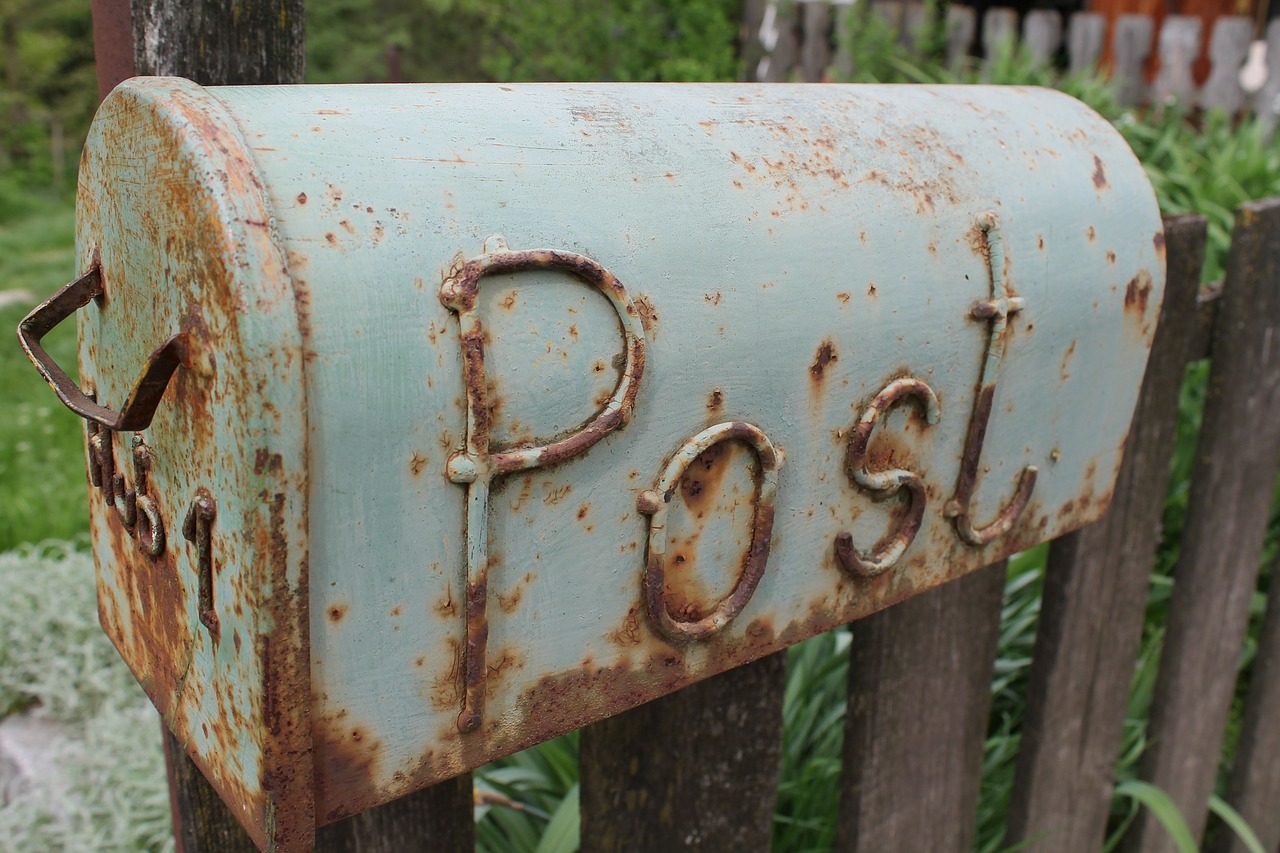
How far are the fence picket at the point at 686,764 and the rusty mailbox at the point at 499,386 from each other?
0.20m

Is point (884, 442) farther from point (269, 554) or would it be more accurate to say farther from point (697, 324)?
point (269, 554)

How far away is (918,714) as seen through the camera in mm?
1154

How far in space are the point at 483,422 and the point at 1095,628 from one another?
3.49 ft

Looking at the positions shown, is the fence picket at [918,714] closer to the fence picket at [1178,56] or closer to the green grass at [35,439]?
the green grass at [35,439]

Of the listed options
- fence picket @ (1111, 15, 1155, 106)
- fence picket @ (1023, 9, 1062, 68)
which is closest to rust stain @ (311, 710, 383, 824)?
fence picket @ (1111, 15, 1155, 106)

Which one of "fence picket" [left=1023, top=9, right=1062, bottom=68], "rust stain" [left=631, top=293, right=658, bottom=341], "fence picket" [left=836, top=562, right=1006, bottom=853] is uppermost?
"fence picket" [left=1023, top=9, right=1062, bottom=68]

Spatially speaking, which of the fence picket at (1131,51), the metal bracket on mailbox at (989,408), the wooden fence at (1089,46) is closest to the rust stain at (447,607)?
the metal bracket on mailbox at (989,408)

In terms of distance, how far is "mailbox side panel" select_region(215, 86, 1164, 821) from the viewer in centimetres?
52

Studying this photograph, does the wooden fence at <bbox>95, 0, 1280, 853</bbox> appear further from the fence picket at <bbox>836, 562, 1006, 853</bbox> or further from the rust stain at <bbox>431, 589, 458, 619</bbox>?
the rust stain at <bbox>431, 589, 458, 619</bbox>

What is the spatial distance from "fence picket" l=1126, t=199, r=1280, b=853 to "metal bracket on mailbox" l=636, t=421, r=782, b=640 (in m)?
0.95

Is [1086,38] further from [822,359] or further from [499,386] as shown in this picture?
[499,386]

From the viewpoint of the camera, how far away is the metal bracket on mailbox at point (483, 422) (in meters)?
0.53

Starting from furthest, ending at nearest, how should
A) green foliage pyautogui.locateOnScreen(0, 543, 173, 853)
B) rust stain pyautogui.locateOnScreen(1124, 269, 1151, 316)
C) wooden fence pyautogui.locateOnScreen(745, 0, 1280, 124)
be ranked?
wooden fence pyautogui.locateOnScreen(745, 0, 1280, 124)
green foliage pyautogui.locateOnScreen(0, 543, 173, 853)
rust stain pyautogui.locateOnScreen(1124, 269, 1151, 316)

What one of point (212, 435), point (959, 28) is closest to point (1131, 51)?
point (959, 28)
